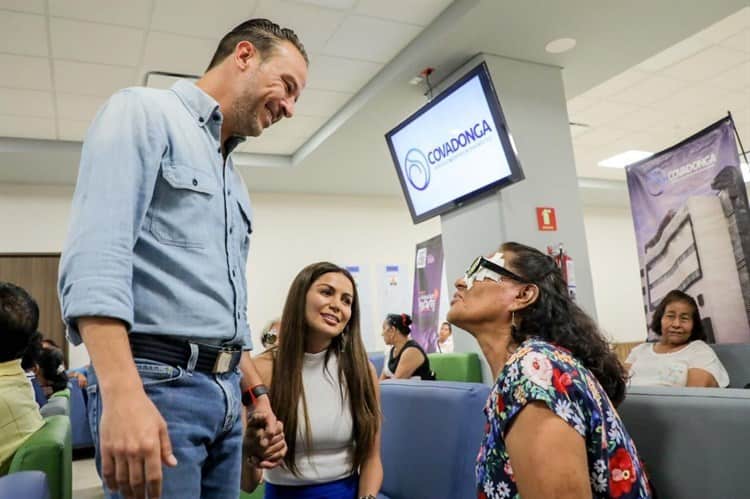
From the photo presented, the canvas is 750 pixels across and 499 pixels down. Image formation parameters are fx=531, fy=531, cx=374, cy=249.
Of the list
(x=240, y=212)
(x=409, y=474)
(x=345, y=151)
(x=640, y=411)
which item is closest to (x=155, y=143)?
(x=240, y=212)

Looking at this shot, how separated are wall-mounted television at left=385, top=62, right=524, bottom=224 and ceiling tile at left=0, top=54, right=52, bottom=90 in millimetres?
2536

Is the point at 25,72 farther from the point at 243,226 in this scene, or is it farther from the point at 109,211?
the point at 109,211

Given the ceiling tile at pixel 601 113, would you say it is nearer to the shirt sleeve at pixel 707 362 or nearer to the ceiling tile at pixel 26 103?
the shirt sleeve at pixel 707 362

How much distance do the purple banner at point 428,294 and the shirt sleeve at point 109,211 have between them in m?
5.49

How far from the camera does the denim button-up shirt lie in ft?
2.39

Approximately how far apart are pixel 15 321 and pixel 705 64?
522cm

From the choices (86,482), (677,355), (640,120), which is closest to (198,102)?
(677,355)

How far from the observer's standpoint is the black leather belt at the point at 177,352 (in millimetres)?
797

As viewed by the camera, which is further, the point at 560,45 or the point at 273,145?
the point at 273,145

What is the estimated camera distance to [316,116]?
15.9 ft

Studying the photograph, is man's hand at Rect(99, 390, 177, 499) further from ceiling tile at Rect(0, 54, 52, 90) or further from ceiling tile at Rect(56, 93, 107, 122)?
ceiling tile at Rect(56, 93, 107, 122)

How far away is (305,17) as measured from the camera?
3348mm

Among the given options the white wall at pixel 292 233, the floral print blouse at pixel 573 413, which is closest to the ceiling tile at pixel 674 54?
the white wall at pixel 292 233

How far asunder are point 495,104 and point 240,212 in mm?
2555
